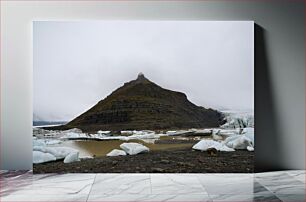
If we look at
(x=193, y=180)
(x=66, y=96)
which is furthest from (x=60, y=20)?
(x=193, y=180)

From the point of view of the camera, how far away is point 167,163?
517 cm

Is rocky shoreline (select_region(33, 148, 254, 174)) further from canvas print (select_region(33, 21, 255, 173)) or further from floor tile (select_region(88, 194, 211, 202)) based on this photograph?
floor tile (select_region(88, 194, 211, 202))

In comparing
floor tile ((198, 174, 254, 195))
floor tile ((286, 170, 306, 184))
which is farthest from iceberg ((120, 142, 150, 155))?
floor tile ((286, 170, 306, 184))

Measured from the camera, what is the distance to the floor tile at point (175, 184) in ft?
14.1

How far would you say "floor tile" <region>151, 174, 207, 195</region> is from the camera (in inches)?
169

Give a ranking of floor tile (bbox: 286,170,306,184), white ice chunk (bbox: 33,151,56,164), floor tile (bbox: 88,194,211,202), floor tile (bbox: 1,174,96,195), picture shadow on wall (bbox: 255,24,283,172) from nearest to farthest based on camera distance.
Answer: floor tile (bbox: 88,194,211,202) < floor tile (bbox: 1,174,96,195) < floor tile (bbox: 286,170,306,184) < white ice chunk (bbox: 33,151,56,164) < picture shadow on wall (bbox: 255,24,283,172)

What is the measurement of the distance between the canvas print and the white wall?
107 mm

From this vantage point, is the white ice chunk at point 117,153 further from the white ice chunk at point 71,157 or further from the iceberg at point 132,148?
the white ice chunk at point 71,157

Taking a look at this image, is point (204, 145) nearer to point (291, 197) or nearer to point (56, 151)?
point (291, 197)

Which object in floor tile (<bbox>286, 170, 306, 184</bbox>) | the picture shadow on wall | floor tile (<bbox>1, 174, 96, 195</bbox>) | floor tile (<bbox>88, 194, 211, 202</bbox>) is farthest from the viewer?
the picture shadow on wall

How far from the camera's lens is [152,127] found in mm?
5223

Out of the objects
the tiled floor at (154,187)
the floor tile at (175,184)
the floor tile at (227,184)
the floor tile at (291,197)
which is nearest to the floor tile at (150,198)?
the tiled floor at (154,187)

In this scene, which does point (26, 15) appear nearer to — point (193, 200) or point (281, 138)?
point (193, 200)

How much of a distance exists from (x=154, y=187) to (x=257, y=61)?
178cm
